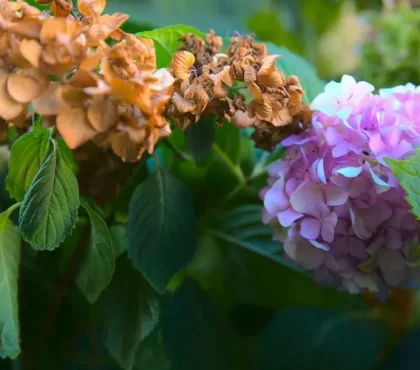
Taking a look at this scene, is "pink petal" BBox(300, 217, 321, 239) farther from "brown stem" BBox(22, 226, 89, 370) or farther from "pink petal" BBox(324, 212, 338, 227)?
"brown stem" BBox(22, 226, 89, 370)

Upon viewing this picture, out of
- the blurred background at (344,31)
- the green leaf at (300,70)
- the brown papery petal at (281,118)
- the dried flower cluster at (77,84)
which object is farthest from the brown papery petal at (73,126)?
the blurred background at (344,31)

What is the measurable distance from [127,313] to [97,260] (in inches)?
2.1

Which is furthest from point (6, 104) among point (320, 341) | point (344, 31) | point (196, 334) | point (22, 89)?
point (344, 31)

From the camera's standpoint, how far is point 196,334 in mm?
425

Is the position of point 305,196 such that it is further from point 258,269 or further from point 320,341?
point 320,341

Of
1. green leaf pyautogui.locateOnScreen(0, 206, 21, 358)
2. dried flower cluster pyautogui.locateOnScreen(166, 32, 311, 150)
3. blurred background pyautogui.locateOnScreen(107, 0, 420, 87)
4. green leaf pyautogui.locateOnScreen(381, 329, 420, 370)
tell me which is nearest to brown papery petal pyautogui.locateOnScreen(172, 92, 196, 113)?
dried flower cluster pyautogui.locateOnScreen(166, 32, 311, 150)

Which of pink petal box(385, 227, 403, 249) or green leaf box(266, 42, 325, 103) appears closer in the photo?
pink petal box(385, 227, 403, 249)

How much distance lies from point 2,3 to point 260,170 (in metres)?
0.21

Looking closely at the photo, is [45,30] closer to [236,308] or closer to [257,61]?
[257,61]

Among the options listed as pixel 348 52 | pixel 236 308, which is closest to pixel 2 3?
pixel 236 308

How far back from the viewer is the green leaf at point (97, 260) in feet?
1.00

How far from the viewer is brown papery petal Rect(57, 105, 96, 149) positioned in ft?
0.79

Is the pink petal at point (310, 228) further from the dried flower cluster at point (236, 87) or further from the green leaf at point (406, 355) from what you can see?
the green leaf at point (406, 355)

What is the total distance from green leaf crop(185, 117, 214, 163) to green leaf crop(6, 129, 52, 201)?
8cm
